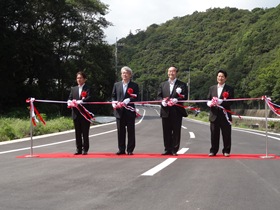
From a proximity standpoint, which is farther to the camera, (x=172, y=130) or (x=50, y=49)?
(x=50, y=49)

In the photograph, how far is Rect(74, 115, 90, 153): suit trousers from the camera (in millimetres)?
8856

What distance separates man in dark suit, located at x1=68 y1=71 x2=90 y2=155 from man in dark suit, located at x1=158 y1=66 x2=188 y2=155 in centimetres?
188

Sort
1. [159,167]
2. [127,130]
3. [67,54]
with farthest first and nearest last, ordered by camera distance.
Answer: [67,54] < [127,130] < [159,167]

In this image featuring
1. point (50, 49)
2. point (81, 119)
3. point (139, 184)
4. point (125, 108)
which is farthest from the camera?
point (50, 49)

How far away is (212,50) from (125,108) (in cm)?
→ 9973

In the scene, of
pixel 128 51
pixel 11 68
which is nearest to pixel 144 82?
pixel 128 51

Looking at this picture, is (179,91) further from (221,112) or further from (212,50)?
(212,50)

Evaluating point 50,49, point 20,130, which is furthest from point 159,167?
point 50,49

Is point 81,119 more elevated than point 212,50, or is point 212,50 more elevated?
point 212,50

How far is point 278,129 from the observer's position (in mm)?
26203

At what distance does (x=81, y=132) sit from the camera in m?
8.98

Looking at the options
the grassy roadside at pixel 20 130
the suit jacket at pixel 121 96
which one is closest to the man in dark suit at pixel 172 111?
the suit jacket at pixel 121 96

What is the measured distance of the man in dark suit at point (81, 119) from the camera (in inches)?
348

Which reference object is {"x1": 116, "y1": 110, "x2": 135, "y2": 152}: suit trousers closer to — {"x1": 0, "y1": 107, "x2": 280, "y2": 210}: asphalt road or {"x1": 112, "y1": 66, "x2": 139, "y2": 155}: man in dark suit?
{"x1": 112, "y1": 66, "x2": 139, "y2": 155}: man in dark suit
